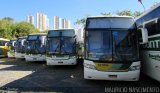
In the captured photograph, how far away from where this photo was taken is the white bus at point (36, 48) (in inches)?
866

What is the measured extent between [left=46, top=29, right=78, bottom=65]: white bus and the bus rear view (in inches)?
238

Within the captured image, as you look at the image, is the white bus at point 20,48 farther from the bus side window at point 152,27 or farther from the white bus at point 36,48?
the bus side window at point 152,27

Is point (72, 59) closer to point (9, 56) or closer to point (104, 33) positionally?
point (104, 33)

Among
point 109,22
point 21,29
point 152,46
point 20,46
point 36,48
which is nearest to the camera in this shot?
point 152,46

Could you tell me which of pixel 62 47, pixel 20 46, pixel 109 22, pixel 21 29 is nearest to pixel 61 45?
pixel 62 47

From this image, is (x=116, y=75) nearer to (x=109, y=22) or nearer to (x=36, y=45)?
(x=109, y=22)

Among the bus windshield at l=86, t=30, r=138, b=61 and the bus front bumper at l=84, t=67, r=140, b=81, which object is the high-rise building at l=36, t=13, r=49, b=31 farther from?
the bus front bumper at l=84, t=67, r=140, b=81

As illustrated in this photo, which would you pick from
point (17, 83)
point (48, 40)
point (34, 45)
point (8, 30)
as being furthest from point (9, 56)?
point (8, 30)

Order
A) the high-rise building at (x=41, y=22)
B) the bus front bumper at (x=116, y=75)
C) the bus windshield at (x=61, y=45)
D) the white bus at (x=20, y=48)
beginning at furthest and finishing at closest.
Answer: the high-rise building at (x=41, y=22), the white bus at (x=20, y=48), the bus windshield at (x=61, y=45), the bus front bumper at (x=116, y=75)

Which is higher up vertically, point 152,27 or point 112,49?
point 152,27

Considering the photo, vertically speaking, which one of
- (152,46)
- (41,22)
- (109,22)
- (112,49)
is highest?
(41,22)

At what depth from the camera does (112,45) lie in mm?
11453

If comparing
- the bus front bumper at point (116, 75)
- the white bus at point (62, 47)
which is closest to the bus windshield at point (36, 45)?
the white bus at point (62, 47)

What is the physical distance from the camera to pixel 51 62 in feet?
58.6
